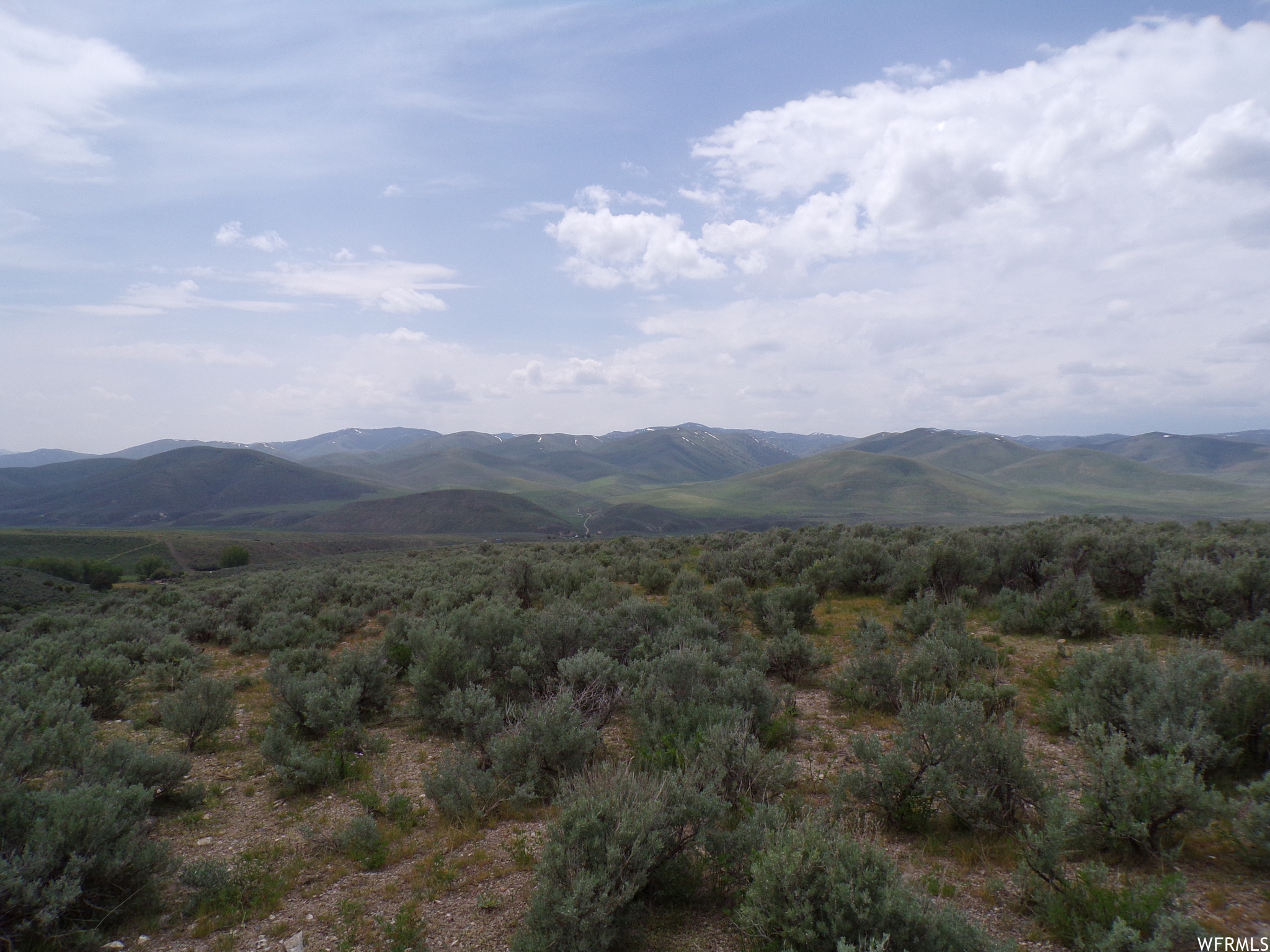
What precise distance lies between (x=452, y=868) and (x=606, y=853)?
2.03 meters

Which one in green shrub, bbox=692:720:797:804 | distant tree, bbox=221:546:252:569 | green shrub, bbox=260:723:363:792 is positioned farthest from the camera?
distant tree, bbox=221:546:252:569

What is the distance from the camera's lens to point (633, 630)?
9938 mm

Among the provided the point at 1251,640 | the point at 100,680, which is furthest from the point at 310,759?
the point at 1251,640

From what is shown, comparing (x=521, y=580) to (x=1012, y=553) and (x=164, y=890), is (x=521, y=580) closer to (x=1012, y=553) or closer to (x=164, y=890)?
(x=164, y=890)

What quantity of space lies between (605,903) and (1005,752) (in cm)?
366

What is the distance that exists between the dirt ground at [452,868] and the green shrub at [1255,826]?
0.44 feet

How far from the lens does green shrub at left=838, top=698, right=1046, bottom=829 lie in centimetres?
490

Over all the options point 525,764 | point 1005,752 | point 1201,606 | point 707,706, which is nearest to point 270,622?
point 525,764

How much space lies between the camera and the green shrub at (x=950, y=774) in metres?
4.90

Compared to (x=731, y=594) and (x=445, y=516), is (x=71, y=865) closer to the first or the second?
(x=731, y=594)

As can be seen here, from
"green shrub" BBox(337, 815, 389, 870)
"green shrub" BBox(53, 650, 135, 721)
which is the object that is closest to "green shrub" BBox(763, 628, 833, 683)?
"green shrub" BBox(337, 815, 389, 870)

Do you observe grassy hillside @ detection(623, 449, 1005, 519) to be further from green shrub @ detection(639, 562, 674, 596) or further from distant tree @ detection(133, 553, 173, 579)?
green shrub @ detection(639, 562, 674, 596)

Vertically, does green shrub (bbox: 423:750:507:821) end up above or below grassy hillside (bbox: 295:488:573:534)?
above

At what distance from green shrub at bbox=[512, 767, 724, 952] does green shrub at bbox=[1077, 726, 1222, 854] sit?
303 cm
